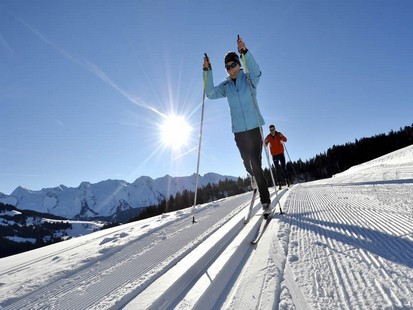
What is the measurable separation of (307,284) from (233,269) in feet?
2.15

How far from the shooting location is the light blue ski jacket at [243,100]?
15.5 feet

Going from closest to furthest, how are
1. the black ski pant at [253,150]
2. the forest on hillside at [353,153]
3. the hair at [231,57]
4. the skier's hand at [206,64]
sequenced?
the black ski pant at [253,150] < the hair at [231,57] < the skier's hand at [206,64] < the forest on hillside at [353,153]

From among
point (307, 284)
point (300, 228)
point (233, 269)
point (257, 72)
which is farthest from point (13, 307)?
point (257, 72)

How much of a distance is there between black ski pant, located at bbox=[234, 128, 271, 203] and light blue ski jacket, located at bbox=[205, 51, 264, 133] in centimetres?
11

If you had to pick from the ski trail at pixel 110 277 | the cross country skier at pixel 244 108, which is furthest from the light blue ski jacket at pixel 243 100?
the ski trail at pixel 110 277

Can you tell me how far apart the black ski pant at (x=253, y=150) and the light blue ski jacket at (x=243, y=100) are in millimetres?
114

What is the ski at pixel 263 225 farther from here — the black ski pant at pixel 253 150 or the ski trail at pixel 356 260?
the black ski pant at pixel 253 150

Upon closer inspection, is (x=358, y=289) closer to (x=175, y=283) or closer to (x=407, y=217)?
(x=175, y=283)

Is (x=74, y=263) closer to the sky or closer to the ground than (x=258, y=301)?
closer to the sky

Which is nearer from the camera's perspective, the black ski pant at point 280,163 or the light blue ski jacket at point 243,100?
the light blue ski jacket at point 243,100

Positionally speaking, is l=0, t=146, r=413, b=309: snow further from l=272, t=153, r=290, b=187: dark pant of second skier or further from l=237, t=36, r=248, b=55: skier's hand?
l=272, t=153, r=290, b=187: dark pant of second skier

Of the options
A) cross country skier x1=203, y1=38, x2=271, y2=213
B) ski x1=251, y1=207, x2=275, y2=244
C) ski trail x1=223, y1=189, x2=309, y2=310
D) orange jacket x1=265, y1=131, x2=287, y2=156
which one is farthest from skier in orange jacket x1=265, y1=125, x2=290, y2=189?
ski trail x1=223, y1=189, x2=309, y2=310

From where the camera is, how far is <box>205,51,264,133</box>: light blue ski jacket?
471 cm

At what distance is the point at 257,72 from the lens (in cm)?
484
